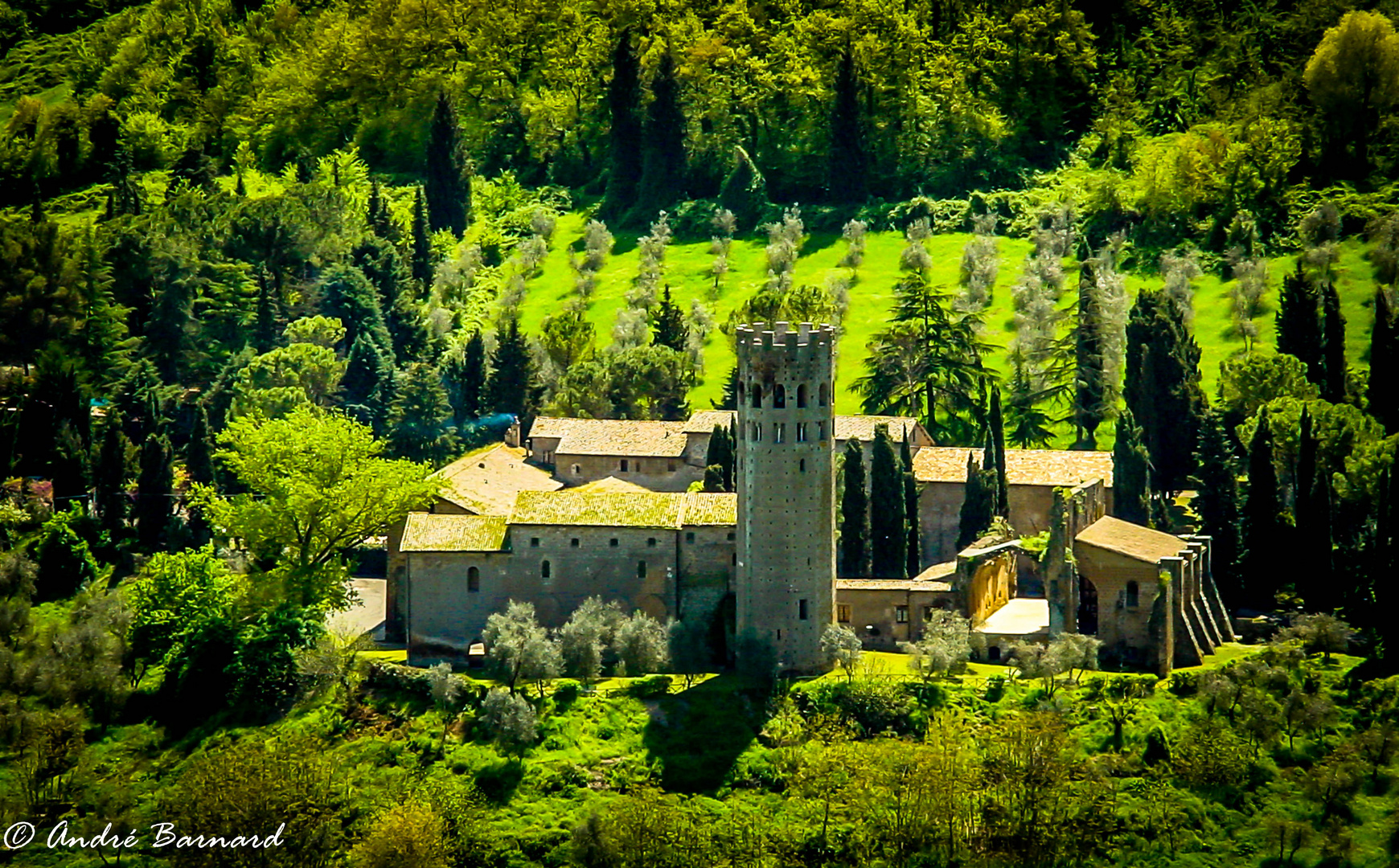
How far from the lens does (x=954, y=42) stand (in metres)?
169

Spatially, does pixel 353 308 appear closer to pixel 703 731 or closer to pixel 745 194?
pixel 745 194

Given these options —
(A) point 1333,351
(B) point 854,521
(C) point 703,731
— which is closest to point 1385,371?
(A) point 1333,351

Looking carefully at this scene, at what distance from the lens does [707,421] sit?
362ft

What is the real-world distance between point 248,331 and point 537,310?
747 inches

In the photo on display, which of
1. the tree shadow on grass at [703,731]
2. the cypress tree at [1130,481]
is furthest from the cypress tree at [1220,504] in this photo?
the tree shadow on grass at [703,731]

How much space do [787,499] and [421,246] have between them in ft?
202

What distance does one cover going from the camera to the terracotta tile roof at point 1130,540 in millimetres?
90312

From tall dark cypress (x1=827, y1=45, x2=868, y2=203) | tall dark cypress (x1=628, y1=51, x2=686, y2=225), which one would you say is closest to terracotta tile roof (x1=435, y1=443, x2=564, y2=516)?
tall dark cypress (x1=628, y1=51, x2=686, y2=225)

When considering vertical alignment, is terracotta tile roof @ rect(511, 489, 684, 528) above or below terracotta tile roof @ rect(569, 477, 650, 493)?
below

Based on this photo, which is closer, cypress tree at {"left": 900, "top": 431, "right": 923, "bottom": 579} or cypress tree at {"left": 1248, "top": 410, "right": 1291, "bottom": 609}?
cypress tree at {"left": 1248, "top": 410, "right": 1291, "bottom": 609}

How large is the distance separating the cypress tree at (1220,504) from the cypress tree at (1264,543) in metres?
0.68

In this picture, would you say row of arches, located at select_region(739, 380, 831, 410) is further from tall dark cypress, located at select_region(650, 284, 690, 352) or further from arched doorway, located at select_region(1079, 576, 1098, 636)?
tall dark cypress, located at select_region(650, 284, 690, 352)

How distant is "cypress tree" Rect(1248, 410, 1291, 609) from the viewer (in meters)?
97.6

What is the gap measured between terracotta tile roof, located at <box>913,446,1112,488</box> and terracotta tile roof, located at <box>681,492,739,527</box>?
13.5 m
